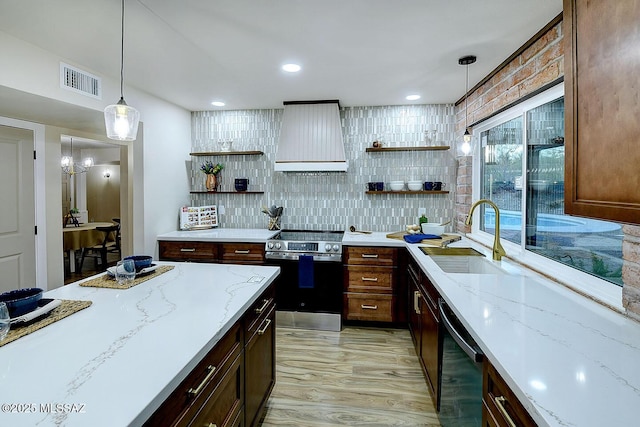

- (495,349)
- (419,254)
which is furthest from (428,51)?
(495,349)

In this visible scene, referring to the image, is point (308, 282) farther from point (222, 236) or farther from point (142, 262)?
point (142, 262)

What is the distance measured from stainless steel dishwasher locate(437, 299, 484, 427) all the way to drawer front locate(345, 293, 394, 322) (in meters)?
1.33

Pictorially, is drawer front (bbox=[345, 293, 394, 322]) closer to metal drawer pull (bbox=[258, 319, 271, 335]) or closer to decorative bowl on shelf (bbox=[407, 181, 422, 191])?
decorative bowl on shelf (bbox=[407, 181, 422, 191])

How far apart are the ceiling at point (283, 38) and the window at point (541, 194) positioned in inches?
21.0

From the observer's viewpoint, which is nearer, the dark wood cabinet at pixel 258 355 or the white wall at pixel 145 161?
the dark wood cabinet at pixel 258 355

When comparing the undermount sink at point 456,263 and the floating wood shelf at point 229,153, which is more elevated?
the floating wood shelf at point 229,153

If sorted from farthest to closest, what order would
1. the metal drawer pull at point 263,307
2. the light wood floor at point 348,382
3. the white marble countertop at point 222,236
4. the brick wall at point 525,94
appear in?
1. the white marble countertop at point 222,236
2. the light wood floor at point 348,382
3. the metal drawer pull at point 263,307
4. the brick wall at point 525,94

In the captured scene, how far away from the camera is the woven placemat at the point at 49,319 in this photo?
1062 millimetres

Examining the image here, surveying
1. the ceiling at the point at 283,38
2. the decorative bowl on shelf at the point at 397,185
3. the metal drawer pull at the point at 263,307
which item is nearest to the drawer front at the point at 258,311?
the metal drawer pull at the point at 263,307

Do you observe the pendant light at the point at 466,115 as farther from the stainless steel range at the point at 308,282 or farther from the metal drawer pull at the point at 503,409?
the metal drawer pull at the point at 503,409

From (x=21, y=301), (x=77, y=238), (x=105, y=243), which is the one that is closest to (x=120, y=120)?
(x=21, y=301)

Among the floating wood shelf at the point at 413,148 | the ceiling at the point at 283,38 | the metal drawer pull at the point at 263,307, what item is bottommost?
the metal drawer pull at the point at 263,307

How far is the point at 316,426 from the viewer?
6.35 ft

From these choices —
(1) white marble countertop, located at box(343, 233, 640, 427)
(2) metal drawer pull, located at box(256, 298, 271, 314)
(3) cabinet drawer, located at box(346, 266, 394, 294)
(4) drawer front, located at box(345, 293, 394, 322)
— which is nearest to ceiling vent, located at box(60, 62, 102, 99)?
(2) metal drawer pull, located at box(256, 298, 271, 314)
